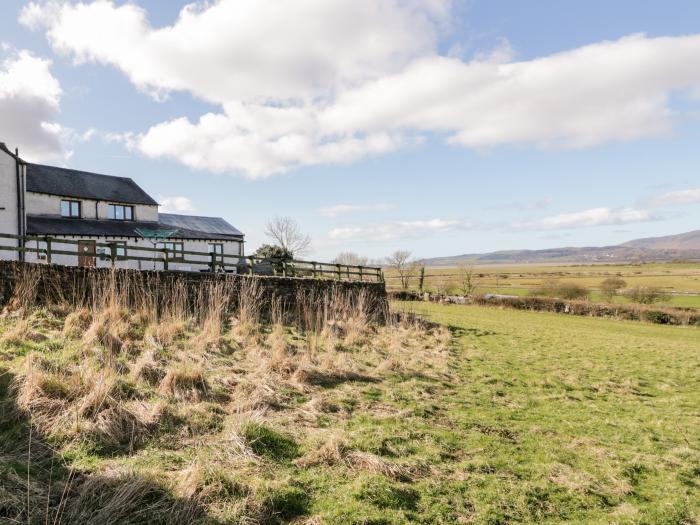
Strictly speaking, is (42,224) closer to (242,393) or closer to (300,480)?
(242,393)

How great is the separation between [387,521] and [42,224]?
3124 centimetres

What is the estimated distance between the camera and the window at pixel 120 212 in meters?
31.8

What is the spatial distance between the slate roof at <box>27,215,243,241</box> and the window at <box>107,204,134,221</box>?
0.49m

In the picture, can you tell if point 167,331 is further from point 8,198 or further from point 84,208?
point 84,208

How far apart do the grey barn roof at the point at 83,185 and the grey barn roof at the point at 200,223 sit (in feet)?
9.69

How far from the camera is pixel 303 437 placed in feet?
19.2

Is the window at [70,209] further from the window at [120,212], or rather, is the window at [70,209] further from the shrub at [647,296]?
the shrub at [647,296]

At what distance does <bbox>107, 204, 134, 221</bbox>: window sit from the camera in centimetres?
3181

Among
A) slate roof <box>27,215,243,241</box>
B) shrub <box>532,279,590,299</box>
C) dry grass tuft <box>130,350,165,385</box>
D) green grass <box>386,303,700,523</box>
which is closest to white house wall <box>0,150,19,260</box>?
slate roof <box>27,215,243,241</box>

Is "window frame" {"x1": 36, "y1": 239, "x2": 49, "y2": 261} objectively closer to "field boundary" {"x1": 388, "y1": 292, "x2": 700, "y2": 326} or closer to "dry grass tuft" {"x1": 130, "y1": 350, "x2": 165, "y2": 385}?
"dry grass tuft" {"x1": 130, "y1": 350, "x2": 165, "y2": 385}

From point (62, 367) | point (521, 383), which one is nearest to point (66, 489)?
point (62, 367)

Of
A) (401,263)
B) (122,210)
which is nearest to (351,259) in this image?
(401,263)

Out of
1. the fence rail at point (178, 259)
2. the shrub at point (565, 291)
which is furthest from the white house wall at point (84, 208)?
the shrub at point (565, 291)

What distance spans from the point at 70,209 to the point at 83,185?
2470mm
